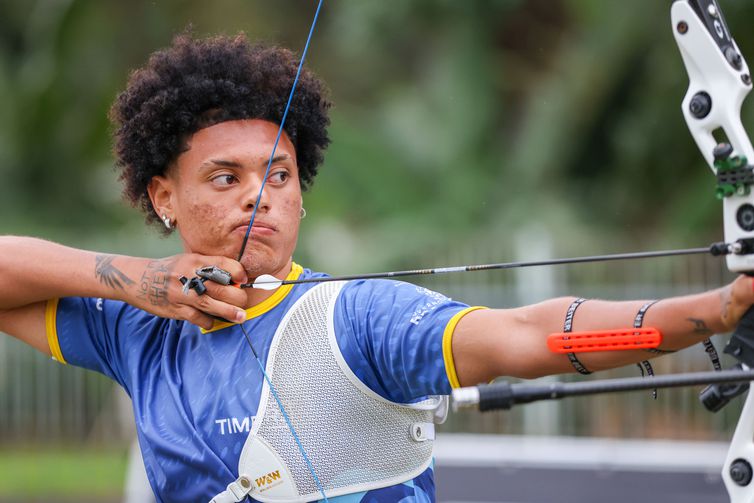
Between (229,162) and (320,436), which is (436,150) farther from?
(320,436)

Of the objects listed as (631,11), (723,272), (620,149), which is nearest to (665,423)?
(723,272)

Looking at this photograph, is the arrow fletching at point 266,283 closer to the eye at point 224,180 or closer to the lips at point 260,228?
the lips at point 260,228

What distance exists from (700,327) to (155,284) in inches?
58.7

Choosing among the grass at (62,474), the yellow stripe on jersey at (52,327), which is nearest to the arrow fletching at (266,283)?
the yellow stripe on jersey at (52,327)

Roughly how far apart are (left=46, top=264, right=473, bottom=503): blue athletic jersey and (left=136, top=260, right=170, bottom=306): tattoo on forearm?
15cm

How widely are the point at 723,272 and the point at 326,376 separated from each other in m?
6.85

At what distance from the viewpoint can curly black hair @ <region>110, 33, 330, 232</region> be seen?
10.3 ft

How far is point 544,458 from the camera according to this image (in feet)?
27.9

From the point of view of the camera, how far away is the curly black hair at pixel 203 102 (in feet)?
10.3

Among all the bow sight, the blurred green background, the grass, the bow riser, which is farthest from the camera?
the blurred green background

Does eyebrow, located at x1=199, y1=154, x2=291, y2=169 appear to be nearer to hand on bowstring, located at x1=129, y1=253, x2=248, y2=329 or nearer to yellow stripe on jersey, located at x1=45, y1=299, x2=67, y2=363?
hand on bowstring, located at x1=129, y1=253, x2=248, y2=329

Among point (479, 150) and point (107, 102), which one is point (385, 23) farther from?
point (107, 102)

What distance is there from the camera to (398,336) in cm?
259

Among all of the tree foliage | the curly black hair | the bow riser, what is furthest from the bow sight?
the tree foliage
